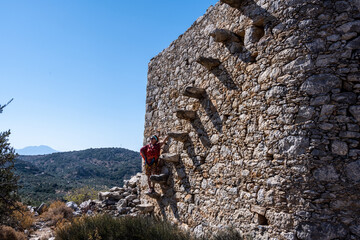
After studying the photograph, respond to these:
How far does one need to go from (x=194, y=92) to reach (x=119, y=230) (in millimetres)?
3217

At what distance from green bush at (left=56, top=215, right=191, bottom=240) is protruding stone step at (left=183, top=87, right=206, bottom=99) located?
8.94 ft

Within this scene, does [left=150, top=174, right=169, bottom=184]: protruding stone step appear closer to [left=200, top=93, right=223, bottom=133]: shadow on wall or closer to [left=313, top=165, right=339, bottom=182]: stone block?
[left=200, top=93, right=223, bottom=133]: shadow on wall

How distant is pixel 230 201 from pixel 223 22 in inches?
137

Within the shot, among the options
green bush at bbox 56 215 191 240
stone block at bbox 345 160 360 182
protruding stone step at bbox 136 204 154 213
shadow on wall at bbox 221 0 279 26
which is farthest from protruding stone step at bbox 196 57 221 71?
protruding stone step at bbox 136 204 154 213

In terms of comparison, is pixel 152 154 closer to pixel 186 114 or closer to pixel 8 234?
pixel 186 114

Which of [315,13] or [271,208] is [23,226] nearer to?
[271,208]

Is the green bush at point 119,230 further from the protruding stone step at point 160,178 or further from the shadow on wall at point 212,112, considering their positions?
the shadow on wall at point 212,112

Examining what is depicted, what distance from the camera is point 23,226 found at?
25.1 feet

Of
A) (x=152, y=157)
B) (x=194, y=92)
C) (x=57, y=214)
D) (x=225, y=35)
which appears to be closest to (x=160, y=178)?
(x=152, y=157)

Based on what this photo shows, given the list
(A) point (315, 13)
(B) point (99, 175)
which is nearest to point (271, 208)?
Answer: (A) point (315, 13)

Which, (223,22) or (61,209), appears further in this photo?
(61,209)

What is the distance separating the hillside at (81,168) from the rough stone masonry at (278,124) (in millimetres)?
17807

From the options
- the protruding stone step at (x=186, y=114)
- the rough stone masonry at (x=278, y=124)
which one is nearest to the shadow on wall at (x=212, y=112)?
the rough stone masonry at (x=278, y=124)

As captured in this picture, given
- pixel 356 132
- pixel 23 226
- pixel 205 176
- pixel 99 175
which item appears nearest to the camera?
pixel 356 132
